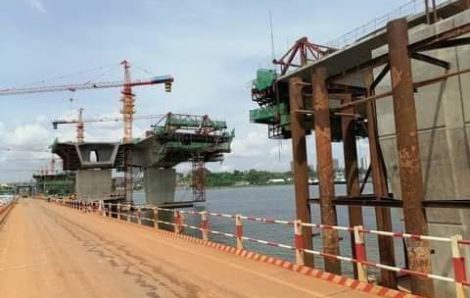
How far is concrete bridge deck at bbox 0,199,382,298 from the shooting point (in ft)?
33.3

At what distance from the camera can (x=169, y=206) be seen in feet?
351

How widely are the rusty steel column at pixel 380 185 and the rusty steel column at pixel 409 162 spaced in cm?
407

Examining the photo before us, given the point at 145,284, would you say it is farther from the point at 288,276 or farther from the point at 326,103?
the point at 326,103

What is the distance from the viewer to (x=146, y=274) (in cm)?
1230

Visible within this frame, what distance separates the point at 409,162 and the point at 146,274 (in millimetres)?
6415

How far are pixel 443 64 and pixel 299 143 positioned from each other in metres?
4.91

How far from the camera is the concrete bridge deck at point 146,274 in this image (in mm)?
10156

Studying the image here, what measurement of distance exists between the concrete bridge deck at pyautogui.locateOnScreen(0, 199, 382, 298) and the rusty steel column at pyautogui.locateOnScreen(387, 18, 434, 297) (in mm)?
2536

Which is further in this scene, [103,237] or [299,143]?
[103,237]

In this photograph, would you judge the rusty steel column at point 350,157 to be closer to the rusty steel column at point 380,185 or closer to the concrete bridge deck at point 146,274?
the rusty steel column at point 380,185

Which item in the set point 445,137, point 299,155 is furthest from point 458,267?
point 299,155

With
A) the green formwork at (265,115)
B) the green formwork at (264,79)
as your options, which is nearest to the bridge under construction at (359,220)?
the green formwork at (264,79)

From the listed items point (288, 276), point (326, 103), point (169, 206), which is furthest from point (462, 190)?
point (169, 206)

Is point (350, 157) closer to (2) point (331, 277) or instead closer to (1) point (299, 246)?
(1) point (299, 246)
